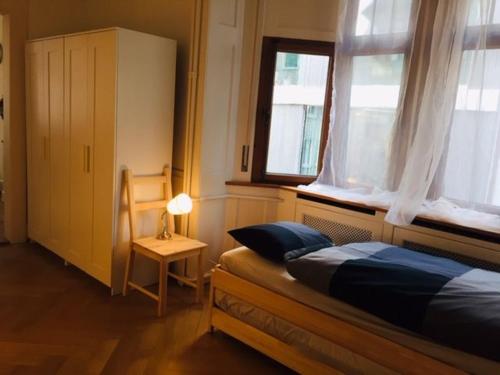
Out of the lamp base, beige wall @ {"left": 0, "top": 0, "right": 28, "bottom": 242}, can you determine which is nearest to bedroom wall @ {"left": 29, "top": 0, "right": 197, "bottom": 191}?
beige wall @ {"left": 0, "top": 0, "right": 28, "bottom": 242}

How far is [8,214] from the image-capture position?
377cm

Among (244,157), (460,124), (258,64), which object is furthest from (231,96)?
(460,124)

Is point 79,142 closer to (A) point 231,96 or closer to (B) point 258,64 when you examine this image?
(A) point 231,96

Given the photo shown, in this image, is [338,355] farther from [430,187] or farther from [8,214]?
[8,214]

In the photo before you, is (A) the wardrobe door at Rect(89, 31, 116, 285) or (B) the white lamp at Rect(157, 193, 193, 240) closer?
(A) the wardrobe door at Rect(89, 31, 116, 285)

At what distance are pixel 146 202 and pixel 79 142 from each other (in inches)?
26.3

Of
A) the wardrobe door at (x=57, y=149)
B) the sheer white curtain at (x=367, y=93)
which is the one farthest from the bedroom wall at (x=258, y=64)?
the wardrobe door at (x=57, y=149)

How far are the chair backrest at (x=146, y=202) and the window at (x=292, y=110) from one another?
67cm

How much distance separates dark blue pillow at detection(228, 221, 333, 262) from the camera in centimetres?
222

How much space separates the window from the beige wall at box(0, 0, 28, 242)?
6.88ft

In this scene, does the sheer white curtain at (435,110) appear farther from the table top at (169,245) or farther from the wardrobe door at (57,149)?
the wardrobe door at (57,149)

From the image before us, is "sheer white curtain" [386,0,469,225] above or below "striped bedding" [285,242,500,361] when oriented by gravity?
above

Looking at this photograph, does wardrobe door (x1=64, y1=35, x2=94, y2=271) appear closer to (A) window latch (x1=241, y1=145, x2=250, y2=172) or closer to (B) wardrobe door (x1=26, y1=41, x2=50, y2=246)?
(B) wardrobe door (x1=26, y1=41, x2=50, y2=246)

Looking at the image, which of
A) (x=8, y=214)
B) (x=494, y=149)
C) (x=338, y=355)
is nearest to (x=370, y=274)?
(x=338, y=355)
